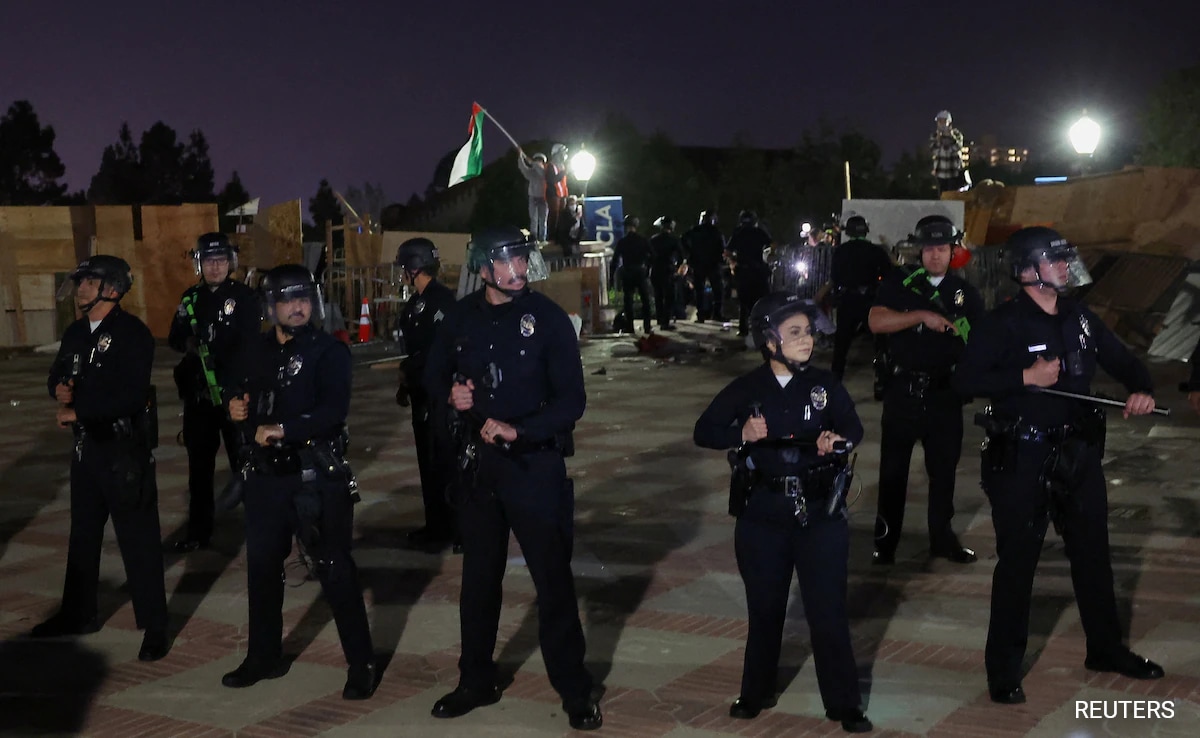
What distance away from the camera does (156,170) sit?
68.3 metres

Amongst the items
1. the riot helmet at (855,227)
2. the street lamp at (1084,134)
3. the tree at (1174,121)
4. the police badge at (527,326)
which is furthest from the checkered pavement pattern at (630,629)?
the tree at (1174,121)

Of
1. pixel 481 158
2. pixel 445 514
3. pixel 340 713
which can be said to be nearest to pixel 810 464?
pixel 340 713

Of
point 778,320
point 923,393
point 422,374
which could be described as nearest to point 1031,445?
point 778,320

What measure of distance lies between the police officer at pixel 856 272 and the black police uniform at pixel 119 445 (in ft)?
26.5

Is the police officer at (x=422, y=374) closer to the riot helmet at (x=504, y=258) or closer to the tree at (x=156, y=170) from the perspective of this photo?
the riot helmet at (x=504, y=258)

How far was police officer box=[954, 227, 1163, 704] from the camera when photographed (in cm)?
574

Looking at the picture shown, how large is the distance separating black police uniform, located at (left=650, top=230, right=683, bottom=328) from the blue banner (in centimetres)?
499

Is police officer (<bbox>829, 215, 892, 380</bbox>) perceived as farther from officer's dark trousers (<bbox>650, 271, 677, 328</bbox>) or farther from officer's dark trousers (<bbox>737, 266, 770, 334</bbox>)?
officer's dark trousers (<bbox>650, 271, 677, 328</bbox>)

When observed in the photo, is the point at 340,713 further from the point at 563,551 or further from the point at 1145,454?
the point at 1145,454

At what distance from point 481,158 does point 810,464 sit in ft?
57.9

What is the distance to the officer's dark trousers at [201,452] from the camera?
9070 mm

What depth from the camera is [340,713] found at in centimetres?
590

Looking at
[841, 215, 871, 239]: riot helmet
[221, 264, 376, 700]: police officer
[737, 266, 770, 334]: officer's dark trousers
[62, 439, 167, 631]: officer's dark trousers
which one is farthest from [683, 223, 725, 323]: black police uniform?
[221, 264, 376, 700]: police officer

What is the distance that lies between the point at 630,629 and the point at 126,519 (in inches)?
98.9
